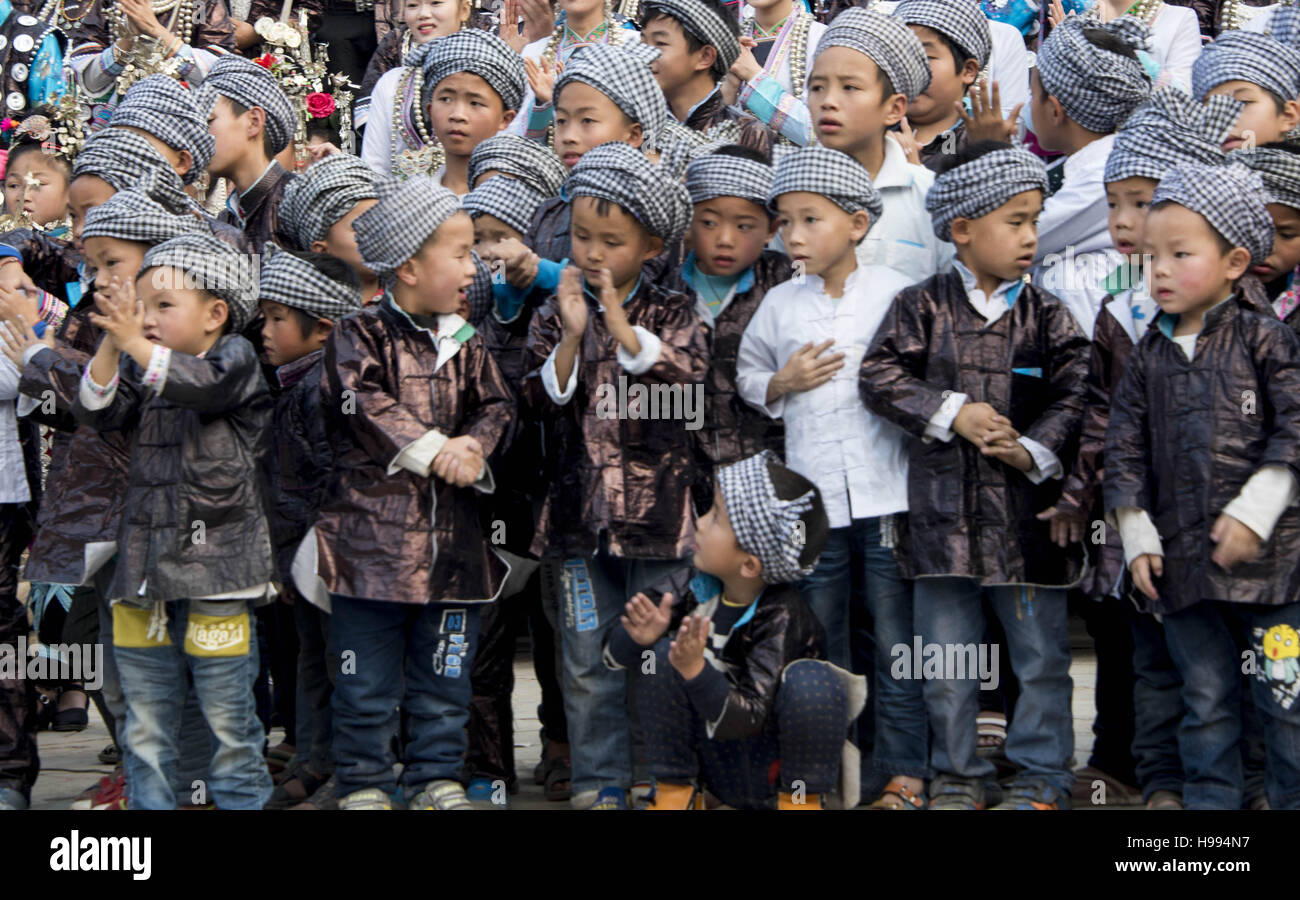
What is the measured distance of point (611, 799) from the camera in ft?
16.2

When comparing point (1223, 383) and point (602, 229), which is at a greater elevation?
point (602, 229)

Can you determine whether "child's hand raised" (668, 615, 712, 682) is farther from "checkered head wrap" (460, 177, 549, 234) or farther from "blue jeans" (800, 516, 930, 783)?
"checkered head wrap" (460, 177, 549, 234)

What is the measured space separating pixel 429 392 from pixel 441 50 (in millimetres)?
1800

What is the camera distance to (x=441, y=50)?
6168 mm

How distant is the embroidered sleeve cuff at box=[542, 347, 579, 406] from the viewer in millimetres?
4902

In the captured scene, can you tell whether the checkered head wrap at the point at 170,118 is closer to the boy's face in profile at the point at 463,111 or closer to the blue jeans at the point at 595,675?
the boy's face in profile at the point at 463,111

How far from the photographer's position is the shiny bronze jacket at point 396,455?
15.6 ft

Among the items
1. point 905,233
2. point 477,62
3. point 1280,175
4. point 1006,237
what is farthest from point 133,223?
point 1280,175

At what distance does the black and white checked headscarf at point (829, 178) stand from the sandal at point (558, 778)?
190 centimetres

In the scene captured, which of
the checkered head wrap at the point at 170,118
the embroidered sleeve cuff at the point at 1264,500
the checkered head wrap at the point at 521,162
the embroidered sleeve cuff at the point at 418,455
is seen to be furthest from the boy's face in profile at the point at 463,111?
the embroidered sleeve cuff at the point at 1264,500

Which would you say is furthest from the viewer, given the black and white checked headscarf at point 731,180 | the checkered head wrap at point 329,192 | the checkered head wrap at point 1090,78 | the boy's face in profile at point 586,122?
the checkered head wrap at point 329,192

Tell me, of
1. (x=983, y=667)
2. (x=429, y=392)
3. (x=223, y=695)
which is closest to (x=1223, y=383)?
(x=983, y=667)
